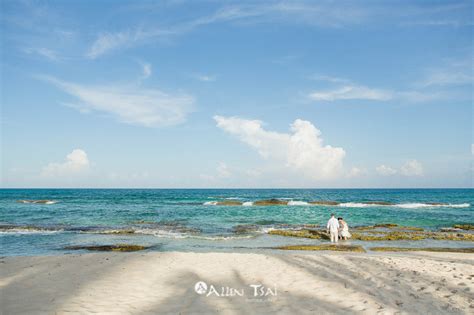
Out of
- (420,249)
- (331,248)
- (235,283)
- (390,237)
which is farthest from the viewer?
(390,237)

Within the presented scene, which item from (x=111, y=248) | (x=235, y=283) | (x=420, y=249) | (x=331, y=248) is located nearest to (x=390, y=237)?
(x=420, y=249)

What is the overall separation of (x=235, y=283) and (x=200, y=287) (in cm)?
127

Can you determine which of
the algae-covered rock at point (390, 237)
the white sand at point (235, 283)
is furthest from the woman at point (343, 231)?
the white sand at point (235, 283)

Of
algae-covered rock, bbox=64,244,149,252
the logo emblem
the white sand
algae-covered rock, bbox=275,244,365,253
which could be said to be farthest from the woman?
the logo emblem

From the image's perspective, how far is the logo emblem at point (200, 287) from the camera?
33.0 ft

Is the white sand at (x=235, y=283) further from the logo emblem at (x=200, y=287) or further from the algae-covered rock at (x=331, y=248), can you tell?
the algae-covered rock at (x=331, y=248)

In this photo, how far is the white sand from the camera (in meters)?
8.48

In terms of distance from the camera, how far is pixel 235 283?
1098 centimetres

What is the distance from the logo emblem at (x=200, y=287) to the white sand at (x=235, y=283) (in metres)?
0.20

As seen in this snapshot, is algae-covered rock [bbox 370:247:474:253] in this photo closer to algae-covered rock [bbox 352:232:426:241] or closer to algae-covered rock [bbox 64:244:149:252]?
algae-covered rock [bbox 352:232:426:241]

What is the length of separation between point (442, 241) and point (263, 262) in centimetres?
1538

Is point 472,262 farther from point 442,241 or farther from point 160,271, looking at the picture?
point 160,271

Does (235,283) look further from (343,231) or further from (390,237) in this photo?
(390,237)

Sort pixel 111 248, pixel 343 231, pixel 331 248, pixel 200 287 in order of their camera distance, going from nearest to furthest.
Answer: pixel 200 287
pixel 111 248
pixel 331 248
pixel 343 231
